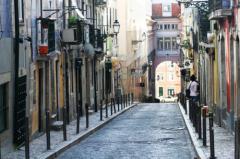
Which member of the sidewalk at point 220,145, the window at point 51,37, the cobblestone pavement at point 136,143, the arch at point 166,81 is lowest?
the arch at point 166,81

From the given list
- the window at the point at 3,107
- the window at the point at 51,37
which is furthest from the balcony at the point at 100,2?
the window at the point at 3,107

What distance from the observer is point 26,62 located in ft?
68.4

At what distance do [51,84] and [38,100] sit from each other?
2714 mm

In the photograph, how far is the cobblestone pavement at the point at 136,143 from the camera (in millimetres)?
18234

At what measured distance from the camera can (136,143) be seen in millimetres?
21250

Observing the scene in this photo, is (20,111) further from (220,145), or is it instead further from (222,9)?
(222,9)

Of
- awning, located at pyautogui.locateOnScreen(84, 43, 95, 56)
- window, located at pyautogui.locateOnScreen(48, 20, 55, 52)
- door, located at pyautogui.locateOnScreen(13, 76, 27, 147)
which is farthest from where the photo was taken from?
awning, located at pyautogui.locateOnScreen(84, 43, 95, 56)

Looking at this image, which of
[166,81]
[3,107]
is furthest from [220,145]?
[166,81]

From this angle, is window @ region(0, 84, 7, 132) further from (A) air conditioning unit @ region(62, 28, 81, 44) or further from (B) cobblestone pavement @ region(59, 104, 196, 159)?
(A) air conditioning unit @ region(62, 28, 81, 44)

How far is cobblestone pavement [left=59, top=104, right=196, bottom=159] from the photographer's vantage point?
18.2 m

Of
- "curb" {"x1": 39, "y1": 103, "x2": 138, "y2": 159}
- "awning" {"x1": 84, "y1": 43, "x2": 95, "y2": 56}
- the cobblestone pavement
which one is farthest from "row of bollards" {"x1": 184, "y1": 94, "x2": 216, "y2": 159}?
"awning" {"x1": 84, "y1": 43, "x2": 95, "y2": 56}

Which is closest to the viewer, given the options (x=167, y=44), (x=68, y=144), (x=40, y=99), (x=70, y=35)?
(x=68, y=144)

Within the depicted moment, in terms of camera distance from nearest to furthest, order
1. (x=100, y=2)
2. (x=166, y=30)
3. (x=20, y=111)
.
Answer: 1. (x=20, y=111)
2. (x=100, y=2)
3. (x=166, y=30)

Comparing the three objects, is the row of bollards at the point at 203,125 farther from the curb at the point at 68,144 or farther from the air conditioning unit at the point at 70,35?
the air conditioning unit at the point at 70,35
